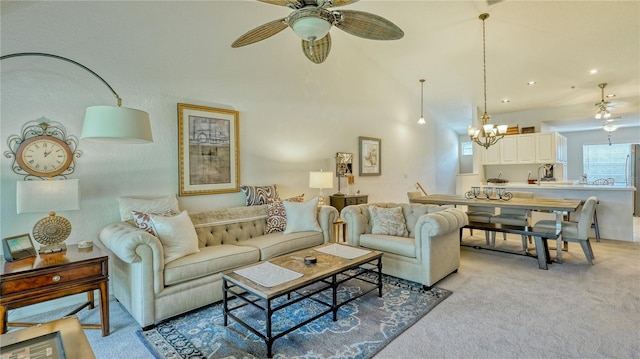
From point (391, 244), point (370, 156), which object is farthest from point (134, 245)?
point (370, 156)

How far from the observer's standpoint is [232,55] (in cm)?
389

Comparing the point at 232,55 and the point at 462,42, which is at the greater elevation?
the point at 462,42

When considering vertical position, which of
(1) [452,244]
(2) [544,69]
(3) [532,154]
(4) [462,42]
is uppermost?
(4) [462,42]

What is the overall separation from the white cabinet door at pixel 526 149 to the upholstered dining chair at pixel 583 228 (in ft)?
9.83

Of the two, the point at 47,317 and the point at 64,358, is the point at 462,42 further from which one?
the point at 47,317

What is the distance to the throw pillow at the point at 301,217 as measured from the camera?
3704 mm

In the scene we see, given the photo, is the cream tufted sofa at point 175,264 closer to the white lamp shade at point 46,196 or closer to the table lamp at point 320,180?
the white lamp shade at point 46,196

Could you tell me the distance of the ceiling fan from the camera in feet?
5.73

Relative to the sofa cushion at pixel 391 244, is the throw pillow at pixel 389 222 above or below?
above

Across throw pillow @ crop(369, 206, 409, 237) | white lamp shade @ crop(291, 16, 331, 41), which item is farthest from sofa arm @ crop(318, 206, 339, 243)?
white lamp shade @ crop(291, 16, 331, 41)

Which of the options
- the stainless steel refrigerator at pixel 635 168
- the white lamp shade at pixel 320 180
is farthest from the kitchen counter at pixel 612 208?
the stainless steel refrigerator at pixel 635 168

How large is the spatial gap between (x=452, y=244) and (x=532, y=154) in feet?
14.6

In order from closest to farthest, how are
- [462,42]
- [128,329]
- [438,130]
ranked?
[128,329]
[462,42]
[438,130]

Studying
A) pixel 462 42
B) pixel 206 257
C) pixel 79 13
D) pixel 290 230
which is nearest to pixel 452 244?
pixel 290 230
